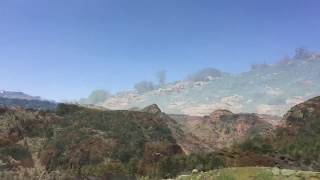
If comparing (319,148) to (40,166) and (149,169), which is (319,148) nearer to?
(149,169)

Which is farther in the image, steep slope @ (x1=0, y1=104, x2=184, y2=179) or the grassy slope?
steep slope @ (x1=0, y1=104, x2=184, y2=179)

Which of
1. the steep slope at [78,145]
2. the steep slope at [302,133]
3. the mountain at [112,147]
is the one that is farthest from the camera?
the steep slope at [78,145]

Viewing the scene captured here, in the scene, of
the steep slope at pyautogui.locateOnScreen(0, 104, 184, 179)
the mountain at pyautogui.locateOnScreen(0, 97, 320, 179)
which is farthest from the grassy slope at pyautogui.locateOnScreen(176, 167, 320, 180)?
the steep slope at pyautogui.locateOnScreen(0, 104, 184, 179)

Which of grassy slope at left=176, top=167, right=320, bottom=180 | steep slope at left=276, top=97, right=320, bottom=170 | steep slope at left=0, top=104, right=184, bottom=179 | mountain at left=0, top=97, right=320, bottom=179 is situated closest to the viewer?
grassy slope at left=176, top=167, right=320, bottom=180

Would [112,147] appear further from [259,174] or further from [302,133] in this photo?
[259,174]

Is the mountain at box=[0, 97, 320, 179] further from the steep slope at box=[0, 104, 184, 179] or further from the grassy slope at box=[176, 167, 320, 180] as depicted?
the grassy slope at box=[176, 167, 320, 180]

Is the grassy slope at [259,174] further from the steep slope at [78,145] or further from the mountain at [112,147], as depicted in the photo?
the steep slope at [78,145]

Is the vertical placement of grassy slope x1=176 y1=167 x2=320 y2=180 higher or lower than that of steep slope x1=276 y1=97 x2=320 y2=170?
lower

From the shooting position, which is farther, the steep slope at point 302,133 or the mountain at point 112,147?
the steep slope at point 302,133

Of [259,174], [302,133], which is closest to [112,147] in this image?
[302,133]

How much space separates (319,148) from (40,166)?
80475 millimetres

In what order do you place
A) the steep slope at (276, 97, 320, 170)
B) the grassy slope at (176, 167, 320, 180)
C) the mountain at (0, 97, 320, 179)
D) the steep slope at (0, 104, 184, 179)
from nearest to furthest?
1. the grassy slope at (176, 167, 320, 180)
2. the mountain at (0, 97, 320, 179)
3. the steep slope at (276, 97, 320, 170)
4. the steep slope at (0, 104, 184, 179)

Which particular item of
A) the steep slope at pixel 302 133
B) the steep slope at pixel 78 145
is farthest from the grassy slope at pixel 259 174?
the steep slope at pixel 78 145

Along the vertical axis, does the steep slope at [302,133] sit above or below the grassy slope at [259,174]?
above
